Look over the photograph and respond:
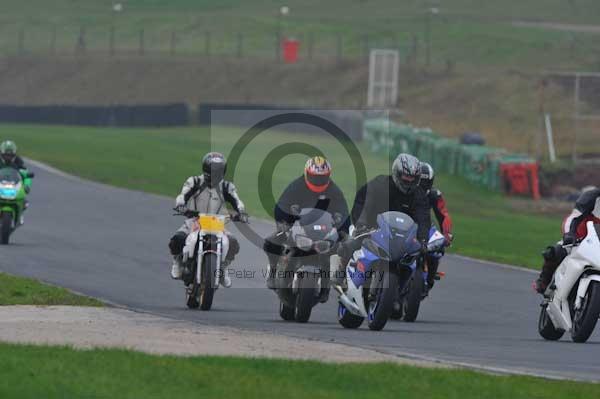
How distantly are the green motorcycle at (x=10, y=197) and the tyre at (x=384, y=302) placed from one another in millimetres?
10068

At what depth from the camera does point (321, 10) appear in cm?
9381

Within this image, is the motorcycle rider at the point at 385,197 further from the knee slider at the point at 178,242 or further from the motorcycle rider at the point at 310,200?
the knee slider at the point at 178,242

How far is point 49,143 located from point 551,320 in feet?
113

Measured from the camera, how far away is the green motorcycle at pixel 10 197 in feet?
76.0

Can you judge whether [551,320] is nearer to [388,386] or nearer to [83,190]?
[388,386]

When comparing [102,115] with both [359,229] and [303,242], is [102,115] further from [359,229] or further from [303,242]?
[303,242]

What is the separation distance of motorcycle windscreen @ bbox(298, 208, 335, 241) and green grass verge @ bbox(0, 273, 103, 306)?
8.04ft

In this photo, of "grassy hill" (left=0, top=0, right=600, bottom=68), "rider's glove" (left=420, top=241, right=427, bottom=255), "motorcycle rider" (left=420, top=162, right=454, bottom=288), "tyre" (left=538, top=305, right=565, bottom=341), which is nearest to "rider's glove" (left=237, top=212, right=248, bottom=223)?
"motorcycle rider" (left=420, top=162, right=454, bottom=288)

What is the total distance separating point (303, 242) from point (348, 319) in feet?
2.91

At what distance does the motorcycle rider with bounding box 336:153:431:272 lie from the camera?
49.1ft

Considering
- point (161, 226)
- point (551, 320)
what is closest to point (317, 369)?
point (551, 320)

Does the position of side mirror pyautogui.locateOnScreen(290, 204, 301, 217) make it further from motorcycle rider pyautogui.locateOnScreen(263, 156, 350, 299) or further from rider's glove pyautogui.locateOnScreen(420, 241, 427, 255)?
rider's glove pyautogui.locateOnScreen(420, 241, 427, 255)

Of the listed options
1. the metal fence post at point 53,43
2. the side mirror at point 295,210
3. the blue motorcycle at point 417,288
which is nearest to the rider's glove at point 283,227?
the side mirror at point 295,210

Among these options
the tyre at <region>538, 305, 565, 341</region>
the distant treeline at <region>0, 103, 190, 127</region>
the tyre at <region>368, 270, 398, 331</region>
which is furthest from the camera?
the distant treeline at <region>0, 103, 190, 127</region>
